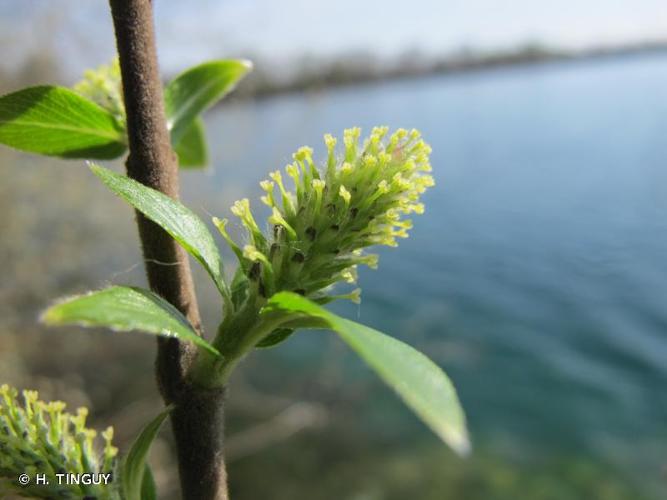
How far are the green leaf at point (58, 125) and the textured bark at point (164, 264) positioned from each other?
3.7 inches

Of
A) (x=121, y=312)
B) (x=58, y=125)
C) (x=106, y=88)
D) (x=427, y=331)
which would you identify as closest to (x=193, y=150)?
(x=106, y=88)

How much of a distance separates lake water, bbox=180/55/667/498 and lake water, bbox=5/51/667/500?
0.03 metres

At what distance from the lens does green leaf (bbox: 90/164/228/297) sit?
493 mm

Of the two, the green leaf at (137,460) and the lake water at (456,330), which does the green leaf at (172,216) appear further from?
the lake water at (456,330)

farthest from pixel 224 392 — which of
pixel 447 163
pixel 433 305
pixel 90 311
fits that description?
pixel 447 163

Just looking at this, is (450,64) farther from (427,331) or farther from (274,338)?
(274,338)

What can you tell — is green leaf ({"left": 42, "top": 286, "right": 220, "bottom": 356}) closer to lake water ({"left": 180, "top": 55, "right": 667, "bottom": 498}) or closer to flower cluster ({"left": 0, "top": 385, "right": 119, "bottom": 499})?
flower cluster ({"left": 0, "top": 385, "right": 119, "bottom": 499})

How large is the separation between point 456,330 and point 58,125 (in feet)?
26.0

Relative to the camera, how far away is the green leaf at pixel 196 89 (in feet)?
2.44

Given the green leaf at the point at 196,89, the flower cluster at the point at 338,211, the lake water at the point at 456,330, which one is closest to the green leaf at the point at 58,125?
the green leaf at the point at 196,89

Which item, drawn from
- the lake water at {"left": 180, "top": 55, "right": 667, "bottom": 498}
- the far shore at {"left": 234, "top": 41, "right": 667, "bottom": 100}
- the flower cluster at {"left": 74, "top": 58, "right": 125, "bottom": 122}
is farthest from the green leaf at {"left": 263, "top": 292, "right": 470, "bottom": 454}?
the far shore at {"left": 234, "top": 41, "right": 667, "bottom": 100}

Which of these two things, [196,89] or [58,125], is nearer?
[58,125]

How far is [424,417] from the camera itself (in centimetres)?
33

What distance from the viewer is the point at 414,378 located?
0.36m
